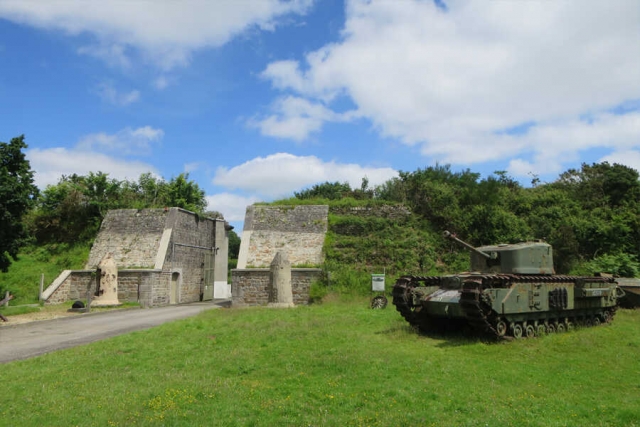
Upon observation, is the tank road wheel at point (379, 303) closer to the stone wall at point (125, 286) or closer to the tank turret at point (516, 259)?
the tank turret at point (516, 259)

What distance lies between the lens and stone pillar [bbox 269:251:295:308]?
1914cm

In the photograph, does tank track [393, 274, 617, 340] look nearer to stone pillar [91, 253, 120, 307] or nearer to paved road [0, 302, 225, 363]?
paved road [0, 302, 225, 363]

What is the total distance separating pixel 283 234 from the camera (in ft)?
83.5

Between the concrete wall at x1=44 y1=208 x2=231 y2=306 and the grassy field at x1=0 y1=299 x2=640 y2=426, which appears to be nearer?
the grassy field at x1=0 y1=299 x2=640 y2=426

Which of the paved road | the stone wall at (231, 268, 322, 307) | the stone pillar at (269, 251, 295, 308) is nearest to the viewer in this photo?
the paved road

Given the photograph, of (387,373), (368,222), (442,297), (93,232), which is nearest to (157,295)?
(93,232)

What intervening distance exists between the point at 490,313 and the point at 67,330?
12.4 m

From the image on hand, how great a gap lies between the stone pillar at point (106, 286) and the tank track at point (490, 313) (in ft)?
48.4

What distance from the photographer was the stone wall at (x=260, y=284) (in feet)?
74.9

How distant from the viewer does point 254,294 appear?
22.9 metres

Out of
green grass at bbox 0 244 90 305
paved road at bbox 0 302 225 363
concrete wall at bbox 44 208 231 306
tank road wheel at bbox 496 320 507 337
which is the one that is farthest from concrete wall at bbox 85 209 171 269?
tank road wheel at bbox 496 320 507 337

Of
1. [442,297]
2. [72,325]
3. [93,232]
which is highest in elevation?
[93,232]

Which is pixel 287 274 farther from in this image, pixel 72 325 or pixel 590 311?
pixel 590 311

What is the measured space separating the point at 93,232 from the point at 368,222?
16.1 meters
